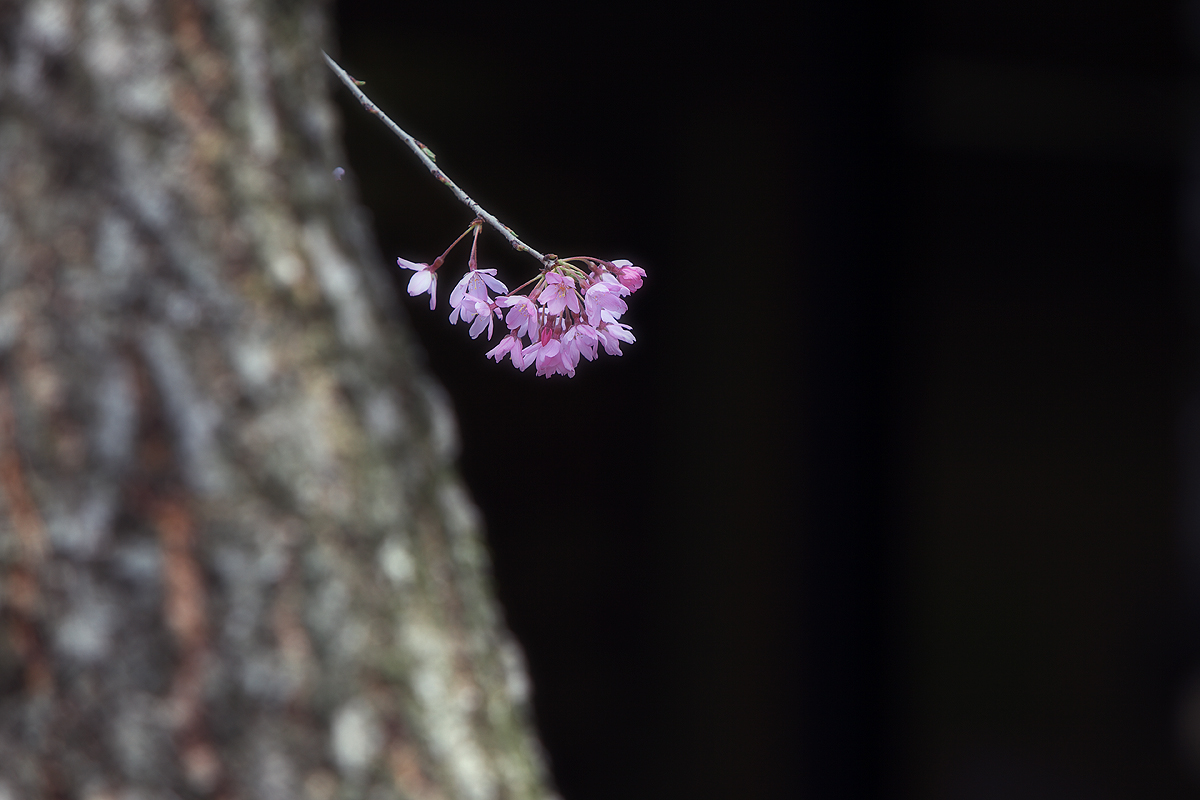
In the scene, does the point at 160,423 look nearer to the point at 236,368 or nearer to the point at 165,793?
the point at 236,368

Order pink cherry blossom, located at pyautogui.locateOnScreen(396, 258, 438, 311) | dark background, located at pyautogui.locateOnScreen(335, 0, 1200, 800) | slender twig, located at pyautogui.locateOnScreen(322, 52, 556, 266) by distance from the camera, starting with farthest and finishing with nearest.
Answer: dark background, located at pyautogui.locateOnScreen(335, 0, 1200, 800), pink cherry blossom, located at pyautogui.locateOnScreen(396, 258, 438, 311), slender twig, located at pyautogui.locateOnScreen(322, 52, 556, 266)

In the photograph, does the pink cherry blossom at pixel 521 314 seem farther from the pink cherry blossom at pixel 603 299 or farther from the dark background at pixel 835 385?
the dark background at pixel 835 385

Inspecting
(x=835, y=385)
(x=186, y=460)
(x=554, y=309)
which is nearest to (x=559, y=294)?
(x=554, y=309)

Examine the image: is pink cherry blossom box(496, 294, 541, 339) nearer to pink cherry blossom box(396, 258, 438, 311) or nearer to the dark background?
pink cherry blossom box(396, 258, 438, 311)

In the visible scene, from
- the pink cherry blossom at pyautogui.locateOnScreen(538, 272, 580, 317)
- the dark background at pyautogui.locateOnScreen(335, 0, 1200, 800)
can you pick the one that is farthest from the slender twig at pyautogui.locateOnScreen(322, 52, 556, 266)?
the dark background at pyautogui.locateOnScreen(335, 0, 1200, 800)

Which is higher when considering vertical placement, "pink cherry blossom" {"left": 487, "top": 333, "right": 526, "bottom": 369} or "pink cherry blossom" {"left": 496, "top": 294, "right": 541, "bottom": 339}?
"pink cherry blossom" {"left": 496, "top": 294, "right": 541, "bottom": 339}

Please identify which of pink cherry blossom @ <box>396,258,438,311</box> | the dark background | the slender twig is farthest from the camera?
the dark background
